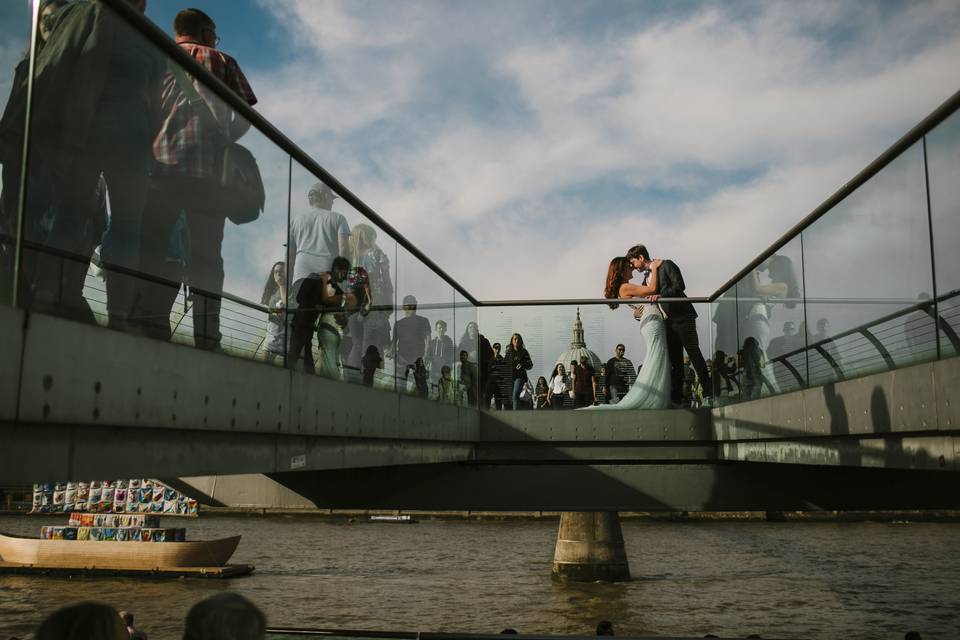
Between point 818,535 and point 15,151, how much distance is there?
66.0 meters

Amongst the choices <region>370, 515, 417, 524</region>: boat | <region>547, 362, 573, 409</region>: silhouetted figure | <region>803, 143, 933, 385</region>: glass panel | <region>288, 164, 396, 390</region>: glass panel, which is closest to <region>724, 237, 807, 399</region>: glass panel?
<region>803, 143, 933, 385</region>: glass panel

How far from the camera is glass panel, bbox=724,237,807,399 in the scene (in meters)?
8.38

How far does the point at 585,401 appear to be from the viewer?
1248 centimetres

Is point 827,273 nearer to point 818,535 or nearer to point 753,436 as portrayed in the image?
point 753,436

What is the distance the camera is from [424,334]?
383 inches

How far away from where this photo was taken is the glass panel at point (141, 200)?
3705mm

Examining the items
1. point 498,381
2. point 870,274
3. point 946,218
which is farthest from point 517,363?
point 946,218

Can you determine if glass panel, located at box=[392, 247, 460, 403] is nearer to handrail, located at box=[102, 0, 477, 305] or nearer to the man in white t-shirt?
handrail, located at box=[102, 0, 477, 305]

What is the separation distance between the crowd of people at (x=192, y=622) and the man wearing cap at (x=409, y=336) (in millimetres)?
6459

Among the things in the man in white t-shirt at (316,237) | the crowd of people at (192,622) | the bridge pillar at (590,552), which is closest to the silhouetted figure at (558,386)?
the man in white t-shirt at (316,237)

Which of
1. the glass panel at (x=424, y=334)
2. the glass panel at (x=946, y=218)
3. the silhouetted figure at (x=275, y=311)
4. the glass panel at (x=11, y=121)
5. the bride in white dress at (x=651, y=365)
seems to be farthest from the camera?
the bride in white dress at (x=651, y=365)

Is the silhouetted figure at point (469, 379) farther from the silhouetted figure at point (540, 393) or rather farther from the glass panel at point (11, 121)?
the glass panel at point (11, 121)

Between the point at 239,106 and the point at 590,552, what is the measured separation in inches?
1099

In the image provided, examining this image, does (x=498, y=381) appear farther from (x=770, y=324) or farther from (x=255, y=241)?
(x=255, y=241)
